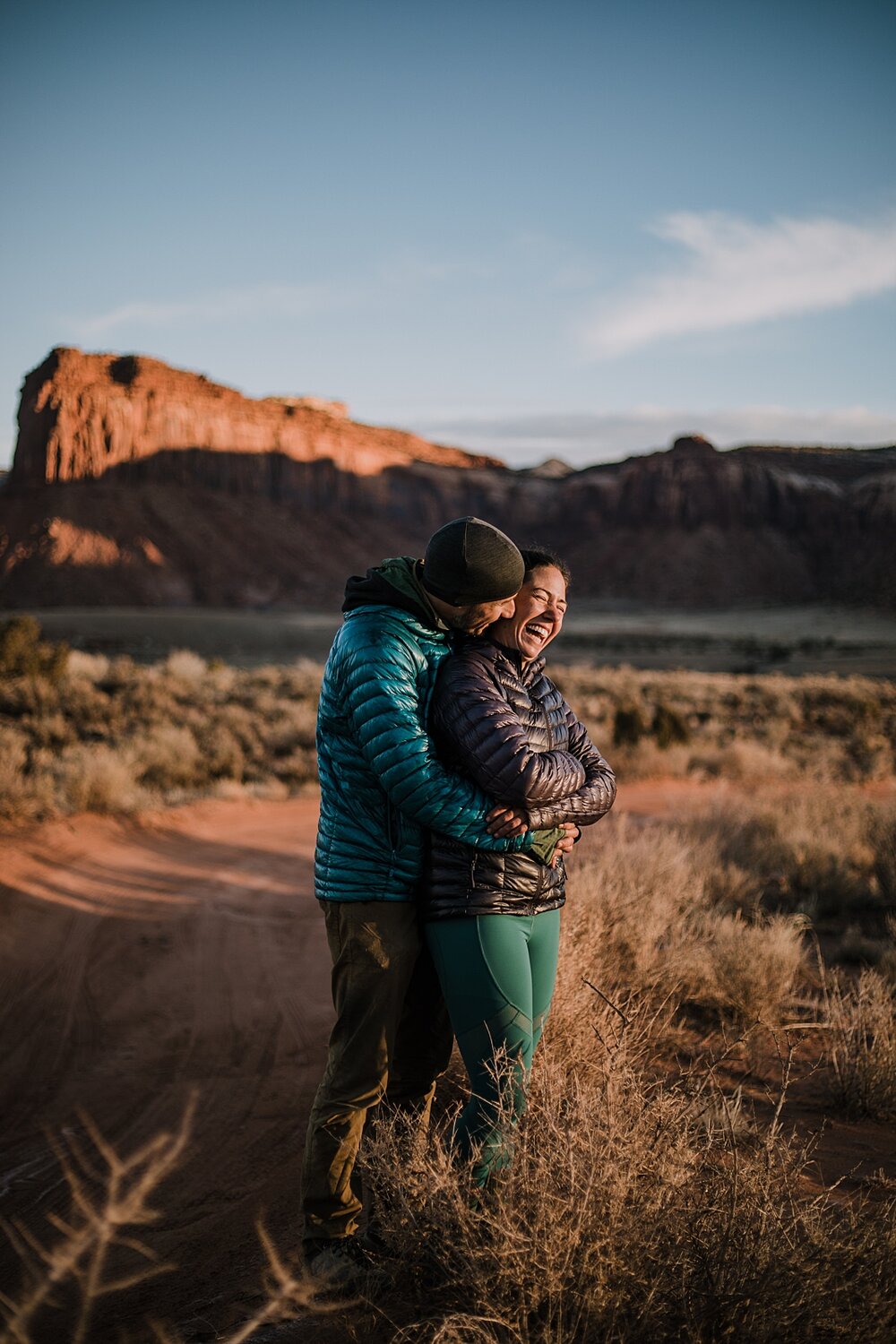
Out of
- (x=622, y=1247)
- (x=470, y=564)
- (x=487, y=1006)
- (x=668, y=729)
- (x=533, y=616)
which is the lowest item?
(x=668, y=729)

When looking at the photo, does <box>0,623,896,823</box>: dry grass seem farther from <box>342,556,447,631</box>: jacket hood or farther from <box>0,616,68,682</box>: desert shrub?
<box>342,556,447,631</box>: jacket hood

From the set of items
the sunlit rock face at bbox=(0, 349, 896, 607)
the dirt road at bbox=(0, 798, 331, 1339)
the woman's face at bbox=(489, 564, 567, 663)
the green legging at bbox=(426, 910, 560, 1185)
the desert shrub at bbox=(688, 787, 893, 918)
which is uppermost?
the sunlit rock face at bbox=(0, 349, 896, 607)

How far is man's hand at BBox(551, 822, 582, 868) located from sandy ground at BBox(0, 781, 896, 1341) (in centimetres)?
155

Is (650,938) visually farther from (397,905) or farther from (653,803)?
(653,803)

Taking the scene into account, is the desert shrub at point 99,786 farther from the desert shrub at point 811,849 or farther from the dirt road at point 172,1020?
the desert shrub at point 811,849

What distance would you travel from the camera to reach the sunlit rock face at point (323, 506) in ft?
260

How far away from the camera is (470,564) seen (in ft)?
8.09

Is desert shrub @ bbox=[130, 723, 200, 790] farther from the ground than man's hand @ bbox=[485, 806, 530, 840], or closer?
closer

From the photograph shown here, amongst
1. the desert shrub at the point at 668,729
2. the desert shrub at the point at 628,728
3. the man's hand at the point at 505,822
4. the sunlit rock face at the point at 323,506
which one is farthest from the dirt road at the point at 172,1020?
the sunlit rock face at the point at 323,506

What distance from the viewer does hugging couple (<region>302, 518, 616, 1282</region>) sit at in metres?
2.45

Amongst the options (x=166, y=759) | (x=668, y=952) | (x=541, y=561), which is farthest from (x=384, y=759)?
(x=166, y=759)

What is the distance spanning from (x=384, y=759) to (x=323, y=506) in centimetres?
10083

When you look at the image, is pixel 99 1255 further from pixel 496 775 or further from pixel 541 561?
pixel 541 561

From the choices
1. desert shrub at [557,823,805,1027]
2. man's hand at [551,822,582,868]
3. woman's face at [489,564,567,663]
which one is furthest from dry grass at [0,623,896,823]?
woman's face at [489,564,567,663]
